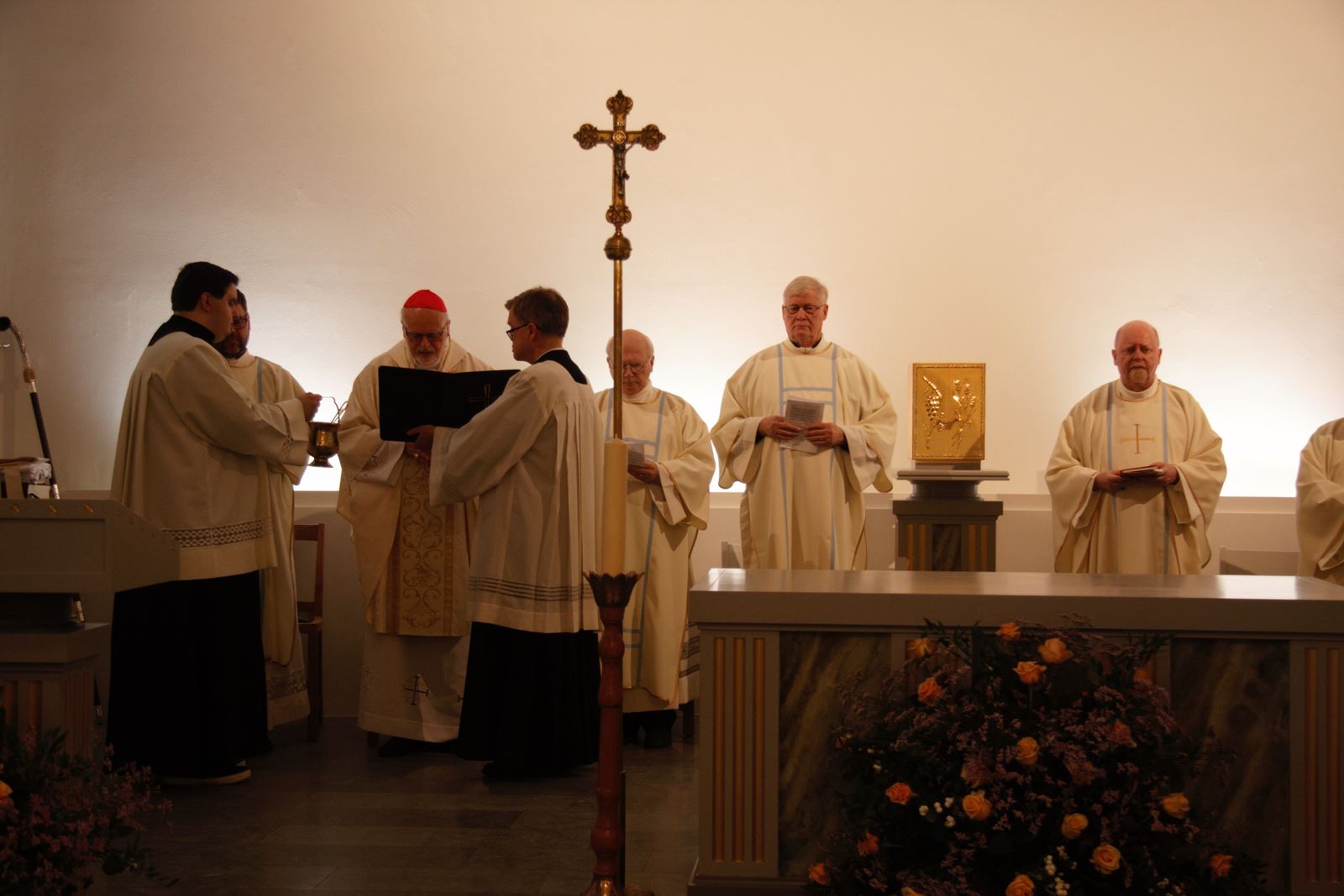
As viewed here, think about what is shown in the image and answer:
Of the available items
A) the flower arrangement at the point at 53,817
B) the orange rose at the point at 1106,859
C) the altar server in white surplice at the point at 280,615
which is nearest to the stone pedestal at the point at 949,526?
the altar server in white surplice at the point at 280,615

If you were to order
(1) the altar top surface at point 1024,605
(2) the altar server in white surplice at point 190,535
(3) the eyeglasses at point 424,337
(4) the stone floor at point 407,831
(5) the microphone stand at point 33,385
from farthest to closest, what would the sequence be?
(5) the microphone stand at point 33,385, (3) the eyeglasses at point 424,337, (2) the altar server in white surplice at point 190,535, (4) the stone floor at point 407,831, (1) the altar top surface at point 1024,605

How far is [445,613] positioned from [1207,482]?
13.1ft

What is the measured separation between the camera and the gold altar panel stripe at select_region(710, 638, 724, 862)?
3318mm

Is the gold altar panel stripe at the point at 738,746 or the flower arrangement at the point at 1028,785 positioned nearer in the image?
the flower arrangement at the point at 1028,785

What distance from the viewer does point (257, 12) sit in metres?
7.96

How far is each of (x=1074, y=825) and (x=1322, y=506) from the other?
465 centimetres

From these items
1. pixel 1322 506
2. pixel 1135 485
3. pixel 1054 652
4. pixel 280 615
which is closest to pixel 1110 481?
pixel 1135 485

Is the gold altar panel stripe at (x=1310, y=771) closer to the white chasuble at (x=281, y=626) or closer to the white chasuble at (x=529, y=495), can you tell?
the white chasuble at (x=529, y=495)

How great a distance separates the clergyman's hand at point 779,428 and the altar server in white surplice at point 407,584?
5.30 ft

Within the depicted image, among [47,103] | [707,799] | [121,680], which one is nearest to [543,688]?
[121,680]

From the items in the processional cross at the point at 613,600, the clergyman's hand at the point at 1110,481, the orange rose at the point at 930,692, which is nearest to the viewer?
the orange rose at the point at 930,692

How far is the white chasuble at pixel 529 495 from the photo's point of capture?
17.6 feet


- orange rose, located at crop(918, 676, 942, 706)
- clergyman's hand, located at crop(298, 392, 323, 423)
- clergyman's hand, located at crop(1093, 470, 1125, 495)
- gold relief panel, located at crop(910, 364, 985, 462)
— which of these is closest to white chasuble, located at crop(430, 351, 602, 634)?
clergyman's hand, located at crop(298, 392, 323, 423)

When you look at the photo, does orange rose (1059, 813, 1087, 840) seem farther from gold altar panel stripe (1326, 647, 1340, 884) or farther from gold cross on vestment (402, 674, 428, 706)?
gold cross on vestment (402, 674, 428, 706)
